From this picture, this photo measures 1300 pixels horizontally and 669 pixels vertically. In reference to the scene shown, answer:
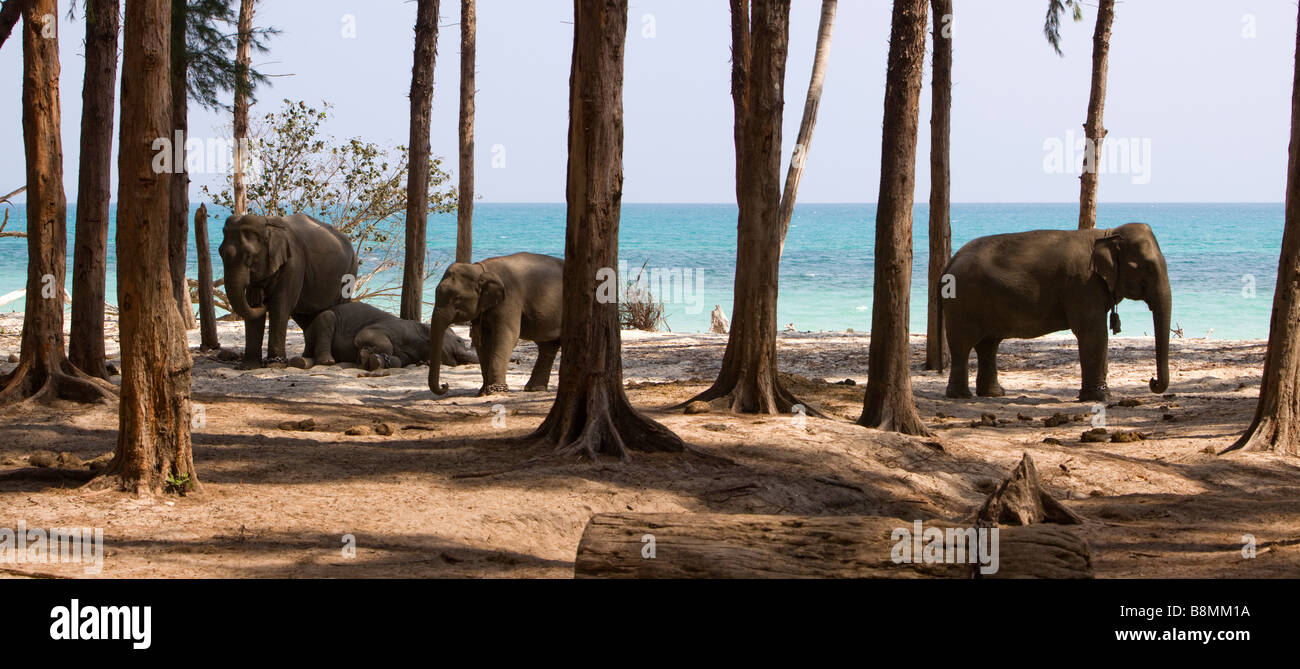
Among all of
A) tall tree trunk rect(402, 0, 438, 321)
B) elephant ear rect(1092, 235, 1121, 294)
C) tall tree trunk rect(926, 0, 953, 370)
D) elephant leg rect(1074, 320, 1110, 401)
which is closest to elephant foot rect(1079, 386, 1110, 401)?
elephant leg rect(1074, 320, 1110, 401)

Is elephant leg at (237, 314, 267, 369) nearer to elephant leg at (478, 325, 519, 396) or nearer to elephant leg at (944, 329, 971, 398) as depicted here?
elephant leg at (478, 325, 519, 396)

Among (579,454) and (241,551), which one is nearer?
(241,551)

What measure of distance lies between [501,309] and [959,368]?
5.28m

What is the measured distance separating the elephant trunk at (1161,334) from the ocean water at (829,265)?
825cm

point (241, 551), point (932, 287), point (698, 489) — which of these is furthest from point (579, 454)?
point (932, 287)

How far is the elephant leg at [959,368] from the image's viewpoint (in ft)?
45.6

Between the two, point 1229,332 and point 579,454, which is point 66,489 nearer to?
point 579,454

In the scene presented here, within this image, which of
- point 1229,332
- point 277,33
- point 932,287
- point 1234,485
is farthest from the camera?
point 1229,332

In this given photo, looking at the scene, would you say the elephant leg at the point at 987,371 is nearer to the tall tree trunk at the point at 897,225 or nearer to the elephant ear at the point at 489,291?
the tall tree trunk at the point at 897,225

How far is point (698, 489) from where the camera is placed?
27.3 feet

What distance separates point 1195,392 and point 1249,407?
5.32 feet

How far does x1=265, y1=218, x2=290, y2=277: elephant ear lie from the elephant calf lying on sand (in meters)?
1.04

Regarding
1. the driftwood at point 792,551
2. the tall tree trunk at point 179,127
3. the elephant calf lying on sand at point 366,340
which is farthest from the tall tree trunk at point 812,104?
the driftwood at point 792,551

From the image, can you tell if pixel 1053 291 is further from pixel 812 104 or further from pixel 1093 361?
pixel 812 104
